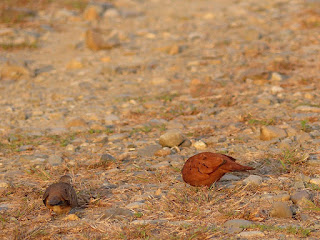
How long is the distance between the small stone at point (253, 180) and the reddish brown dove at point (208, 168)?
0.46ft

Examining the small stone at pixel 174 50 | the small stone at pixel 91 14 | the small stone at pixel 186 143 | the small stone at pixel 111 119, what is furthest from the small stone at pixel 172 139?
the small stone at pixel 91 14

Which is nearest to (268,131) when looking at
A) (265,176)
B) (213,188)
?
(265,176)

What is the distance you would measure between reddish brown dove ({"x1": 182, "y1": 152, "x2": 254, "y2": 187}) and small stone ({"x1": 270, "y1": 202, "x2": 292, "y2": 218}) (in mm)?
383

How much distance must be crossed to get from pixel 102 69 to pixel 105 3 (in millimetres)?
3986

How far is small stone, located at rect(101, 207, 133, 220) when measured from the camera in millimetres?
3106

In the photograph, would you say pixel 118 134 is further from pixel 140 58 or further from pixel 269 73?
pixel 140 58

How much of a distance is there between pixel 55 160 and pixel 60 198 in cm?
108

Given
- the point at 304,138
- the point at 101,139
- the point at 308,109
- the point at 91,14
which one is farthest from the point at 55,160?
the point at 91,14

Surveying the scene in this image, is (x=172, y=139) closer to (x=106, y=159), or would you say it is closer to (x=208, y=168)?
(x=106, y=159)

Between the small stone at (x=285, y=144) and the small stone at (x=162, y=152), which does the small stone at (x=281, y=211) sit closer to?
the small stone at (x=285, y=144)

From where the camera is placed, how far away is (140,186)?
3590mm

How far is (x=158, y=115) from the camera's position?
17.5ft

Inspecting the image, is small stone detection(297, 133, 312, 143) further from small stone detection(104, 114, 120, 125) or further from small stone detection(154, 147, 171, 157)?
small stone detection(104, 114, 120, 125)

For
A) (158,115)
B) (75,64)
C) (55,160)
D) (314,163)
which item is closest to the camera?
(314,163)
